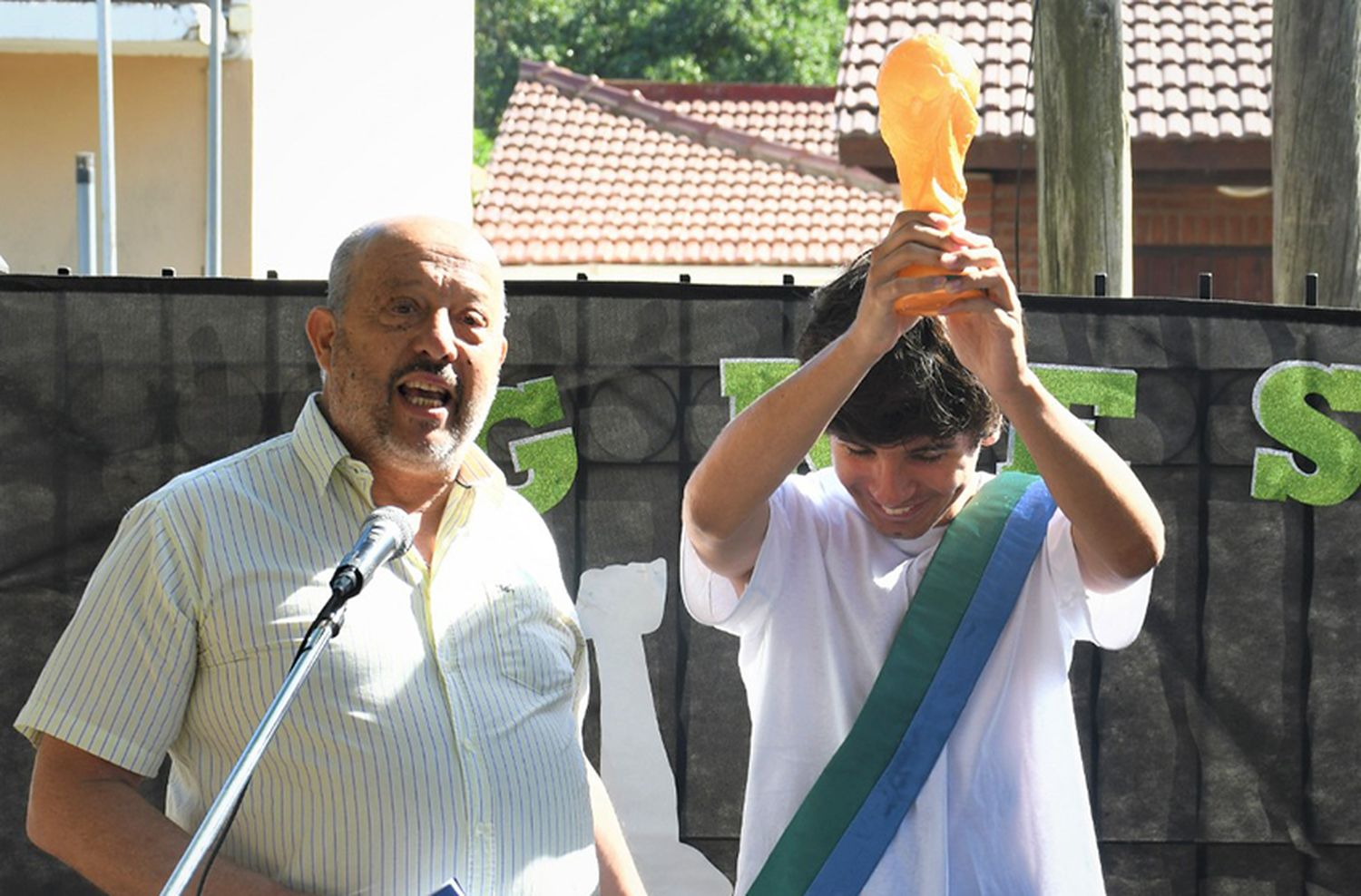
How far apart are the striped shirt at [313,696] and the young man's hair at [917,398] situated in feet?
2.23

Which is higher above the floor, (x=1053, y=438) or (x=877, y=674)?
(x=1053, y=438)

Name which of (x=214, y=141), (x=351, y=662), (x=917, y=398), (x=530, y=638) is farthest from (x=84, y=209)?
(x=917, y=398)

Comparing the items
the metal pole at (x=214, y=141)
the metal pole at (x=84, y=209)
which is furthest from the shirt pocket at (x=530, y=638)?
the metal pole at (x=214, y=141)

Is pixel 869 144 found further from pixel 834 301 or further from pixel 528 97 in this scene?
pixel 528 97

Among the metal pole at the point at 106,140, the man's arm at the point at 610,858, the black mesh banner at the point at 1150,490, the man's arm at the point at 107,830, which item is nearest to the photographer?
the man's arm at the point at 107,830

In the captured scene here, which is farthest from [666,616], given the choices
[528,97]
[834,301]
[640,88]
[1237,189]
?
[640,88]

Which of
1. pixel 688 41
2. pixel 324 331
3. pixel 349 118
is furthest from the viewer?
pixel 688 41

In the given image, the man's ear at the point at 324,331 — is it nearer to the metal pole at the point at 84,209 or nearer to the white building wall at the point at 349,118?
the metal pole at the point at 84,209

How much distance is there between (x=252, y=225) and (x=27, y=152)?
56.7 inches

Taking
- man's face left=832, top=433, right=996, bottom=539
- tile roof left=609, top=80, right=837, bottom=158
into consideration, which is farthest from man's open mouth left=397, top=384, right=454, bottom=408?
tile roof left=609, top=80, right=837, bottom=158

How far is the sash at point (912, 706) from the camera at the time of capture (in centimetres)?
225

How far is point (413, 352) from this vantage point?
2680 mm

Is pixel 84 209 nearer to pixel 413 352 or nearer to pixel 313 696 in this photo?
pixel 413 352

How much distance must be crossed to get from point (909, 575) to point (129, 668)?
106cm
